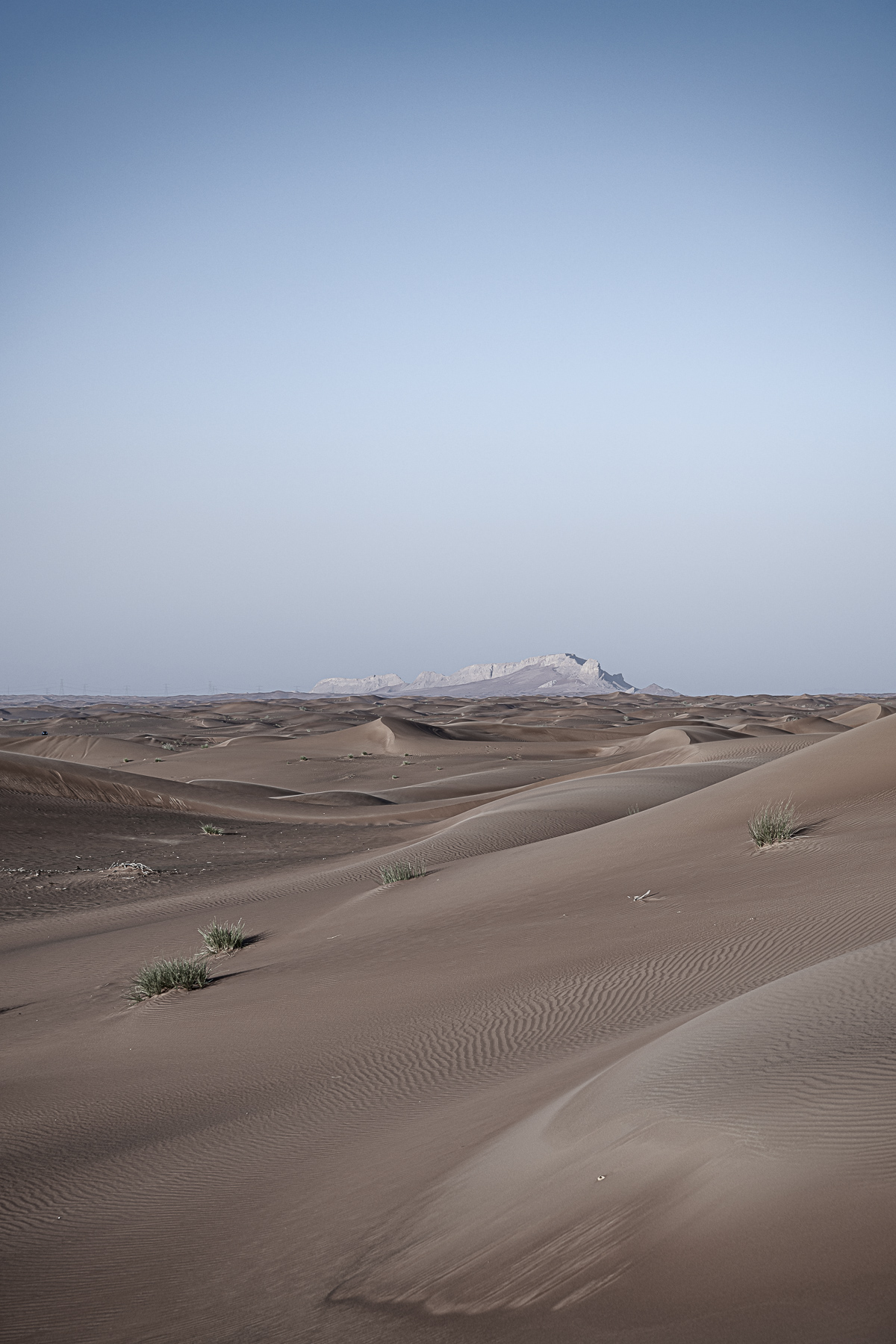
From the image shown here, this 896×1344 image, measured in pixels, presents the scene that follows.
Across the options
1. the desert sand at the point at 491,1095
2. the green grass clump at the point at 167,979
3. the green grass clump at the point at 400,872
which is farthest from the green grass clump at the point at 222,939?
the green grass clump at the point at 400,872

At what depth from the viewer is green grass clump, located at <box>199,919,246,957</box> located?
11.1m

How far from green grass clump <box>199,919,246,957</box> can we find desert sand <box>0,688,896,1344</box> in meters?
0.37

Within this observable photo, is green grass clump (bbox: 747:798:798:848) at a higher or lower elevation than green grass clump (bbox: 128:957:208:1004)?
higher

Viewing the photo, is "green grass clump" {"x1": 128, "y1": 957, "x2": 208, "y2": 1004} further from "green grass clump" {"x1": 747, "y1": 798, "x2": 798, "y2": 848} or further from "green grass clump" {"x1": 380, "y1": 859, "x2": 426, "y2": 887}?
"green grass clump" {"x1": 747, "y1": 798, "x2": 798, "y2": 848}

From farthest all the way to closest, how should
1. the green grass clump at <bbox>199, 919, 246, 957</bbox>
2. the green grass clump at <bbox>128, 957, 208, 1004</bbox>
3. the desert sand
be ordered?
the green grass clump at <bbox>199, 919, 246, 957</bbox>
the green grass clump at <bbox>128, 957, 208, 1004</bbox>
the desert sand

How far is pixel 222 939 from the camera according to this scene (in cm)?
1119

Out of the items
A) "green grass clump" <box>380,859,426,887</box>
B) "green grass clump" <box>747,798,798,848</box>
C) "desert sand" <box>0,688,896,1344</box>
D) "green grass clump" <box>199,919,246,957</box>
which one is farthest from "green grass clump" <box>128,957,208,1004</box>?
"green grass clump" <box>747,798,798,848</box>

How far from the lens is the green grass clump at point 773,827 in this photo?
10.6m

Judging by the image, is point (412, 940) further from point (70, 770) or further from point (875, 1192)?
point (70, 770)

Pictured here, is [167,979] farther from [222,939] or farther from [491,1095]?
[491,1095]

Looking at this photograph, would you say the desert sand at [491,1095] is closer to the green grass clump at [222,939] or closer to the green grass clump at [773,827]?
the green grass clump at [773,827]

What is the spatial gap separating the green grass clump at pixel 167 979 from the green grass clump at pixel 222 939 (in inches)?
56.9

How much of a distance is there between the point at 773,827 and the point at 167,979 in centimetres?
629

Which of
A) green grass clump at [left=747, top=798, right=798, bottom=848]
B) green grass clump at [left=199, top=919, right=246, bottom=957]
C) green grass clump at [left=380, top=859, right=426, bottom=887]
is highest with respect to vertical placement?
green grass clump at [left=747, top=798, right=798, bottom=848]
